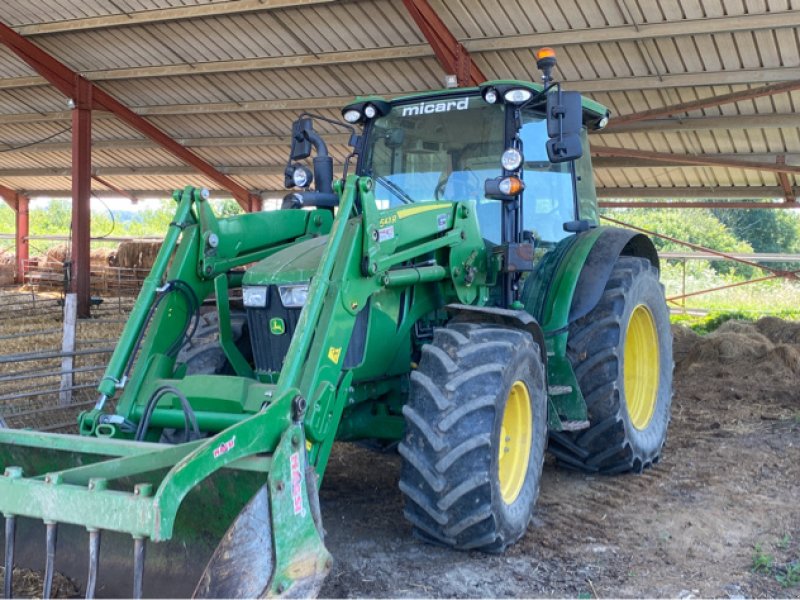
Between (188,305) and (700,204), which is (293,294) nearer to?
(188,305)

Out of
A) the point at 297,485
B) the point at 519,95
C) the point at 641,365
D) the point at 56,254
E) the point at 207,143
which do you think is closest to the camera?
the point at 297,485

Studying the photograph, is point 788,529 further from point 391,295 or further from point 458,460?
point 391,295

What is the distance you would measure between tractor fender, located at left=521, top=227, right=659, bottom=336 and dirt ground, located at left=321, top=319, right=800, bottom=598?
1071 mm

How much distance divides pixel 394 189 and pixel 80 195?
32.9 feet

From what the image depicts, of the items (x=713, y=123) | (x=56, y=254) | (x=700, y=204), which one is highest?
(x=713, y=123)

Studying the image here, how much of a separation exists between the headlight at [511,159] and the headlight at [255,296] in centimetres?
138

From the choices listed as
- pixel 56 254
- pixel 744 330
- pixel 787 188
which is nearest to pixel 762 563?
pixel 744 330

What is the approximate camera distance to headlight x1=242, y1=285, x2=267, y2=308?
14.4ft

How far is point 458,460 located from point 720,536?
5.22ft

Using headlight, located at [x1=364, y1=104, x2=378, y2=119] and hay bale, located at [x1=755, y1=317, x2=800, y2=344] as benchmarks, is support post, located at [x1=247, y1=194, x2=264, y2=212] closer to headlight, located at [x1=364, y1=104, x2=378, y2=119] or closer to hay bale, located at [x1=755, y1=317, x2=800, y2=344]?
hay bale, located at [x1=755, y1=317, x2=800, y2=344]

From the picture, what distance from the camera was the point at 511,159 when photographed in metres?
4.62

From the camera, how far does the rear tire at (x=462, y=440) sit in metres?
3.93

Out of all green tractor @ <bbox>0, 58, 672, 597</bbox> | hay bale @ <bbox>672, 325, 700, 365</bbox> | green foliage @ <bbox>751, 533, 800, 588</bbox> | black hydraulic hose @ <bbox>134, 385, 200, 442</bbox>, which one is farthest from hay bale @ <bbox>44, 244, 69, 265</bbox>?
green foliage @ <bbox>751, 533, 800, 588</bbox>

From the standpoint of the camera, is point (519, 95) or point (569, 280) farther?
point (569, 280)
